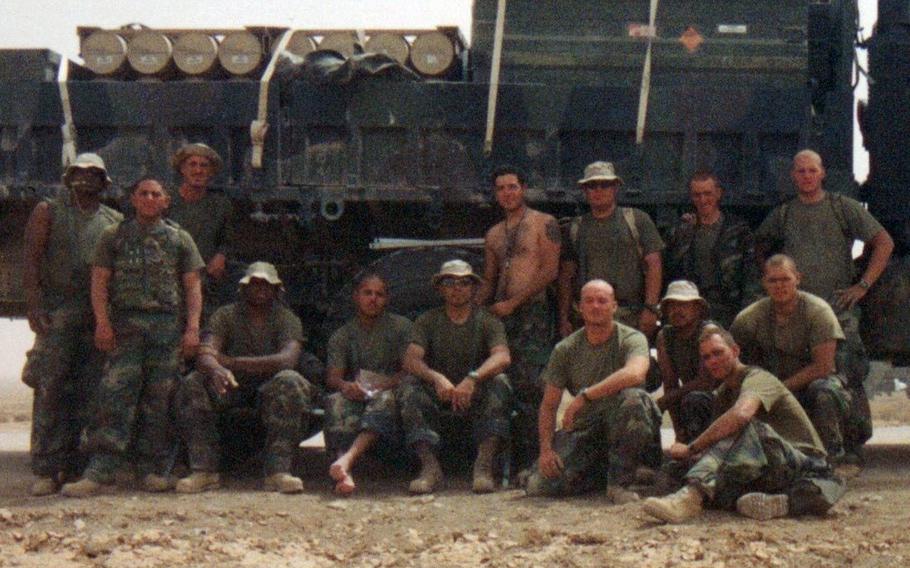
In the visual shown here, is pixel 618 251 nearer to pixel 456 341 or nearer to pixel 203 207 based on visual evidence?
pixel 456 341

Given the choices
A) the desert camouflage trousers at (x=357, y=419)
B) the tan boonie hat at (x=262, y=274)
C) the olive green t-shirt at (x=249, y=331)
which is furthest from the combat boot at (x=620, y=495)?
the tan boonie hat at (x=262, y=274)

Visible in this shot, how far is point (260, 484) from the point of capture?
848cm

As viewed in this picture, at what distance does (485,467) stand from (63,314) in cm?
254

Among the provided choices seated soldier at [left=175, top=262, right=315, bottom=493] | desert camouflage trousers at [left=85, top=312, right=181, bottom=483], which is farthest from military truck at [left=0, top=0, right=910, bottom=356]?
desert camouflage trousers at [left=85, top=312, right=181, bottom=483]

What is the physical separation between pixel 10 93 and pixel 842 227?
17.1 ft

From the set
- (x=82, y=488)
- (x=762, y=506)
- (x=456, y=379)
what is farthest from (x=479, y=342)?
(x=82, y=488)

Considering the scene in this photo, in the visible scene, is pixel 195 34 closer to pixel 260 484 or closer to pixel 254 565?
pixel 260 484

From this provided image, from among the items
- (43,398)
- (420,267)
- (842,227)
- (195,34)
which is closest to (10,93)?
(195,34)

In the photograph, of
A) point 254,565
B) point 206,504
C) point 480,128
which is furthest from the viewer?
point 480,128

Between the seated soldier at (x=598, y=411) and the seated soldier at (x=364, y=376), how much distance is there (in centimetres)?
98

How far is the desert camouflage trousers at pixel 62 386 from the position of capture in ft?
27.7

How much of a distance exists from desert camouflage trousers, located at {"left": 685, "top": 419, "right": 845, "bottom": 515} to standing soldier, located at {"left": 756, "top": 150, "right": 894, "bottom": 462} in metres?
1.51

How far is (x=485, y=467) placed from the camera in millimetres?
8141

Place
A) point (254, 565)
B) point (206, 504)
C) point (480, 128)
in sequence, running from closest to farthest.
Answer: point (254, 565), point (206, 504), point (480, 128)
